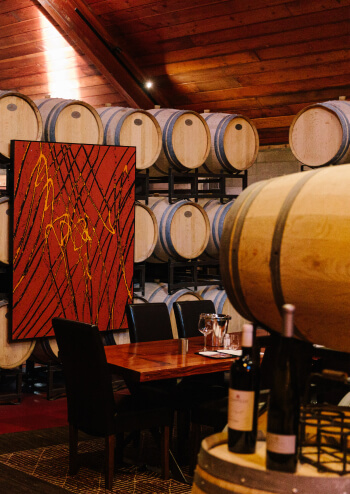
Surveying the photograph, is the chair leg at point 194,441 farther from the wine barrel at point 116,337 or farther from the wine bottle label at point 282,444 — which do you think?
the wine bottle label at point 282,444

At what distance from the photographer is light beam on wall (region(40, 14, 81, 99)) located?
7547mm

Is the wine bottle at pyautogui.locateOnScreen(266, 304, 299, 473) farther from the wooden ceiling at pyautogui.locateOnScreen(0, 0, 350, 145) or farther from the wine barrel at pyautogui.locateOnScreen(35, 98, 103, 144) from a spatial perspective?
the wooden ceiling at pyautogui.locateOnScreen(0, 0, 350, 145)

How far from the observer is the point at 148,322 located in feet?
15.7

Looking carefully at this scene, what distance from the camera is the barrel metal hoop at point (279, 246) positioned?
→ 1307 millimetres

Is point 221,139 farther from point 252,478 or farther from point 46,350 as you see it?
Result: point 252,478

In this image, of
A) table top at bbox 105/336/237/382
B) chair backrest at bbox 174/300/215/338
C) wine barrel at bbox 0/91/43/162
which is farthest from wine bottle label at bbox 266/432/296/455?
wine barrel at bbox 0/91/43/162

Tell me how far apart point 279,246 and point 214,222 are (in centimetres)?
544

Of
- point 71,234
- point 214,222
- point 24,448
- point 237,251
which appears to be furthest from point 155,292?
point 237,251

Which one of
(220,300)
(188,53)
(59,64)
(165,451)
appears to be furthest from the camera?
(59,64)

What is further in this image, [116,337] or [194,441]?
[116,337]

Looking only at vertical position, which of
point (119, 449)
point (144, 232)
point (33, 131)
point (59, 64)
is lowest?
point (119, 449)

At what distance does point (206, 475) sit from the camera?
1.31m

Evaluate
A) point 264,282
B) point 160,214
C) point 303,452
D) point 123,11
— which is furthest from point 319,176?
point 123,11

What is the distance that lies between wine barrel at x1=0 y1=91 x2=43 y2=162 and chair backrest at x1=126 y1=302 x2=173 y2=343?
1.73m
